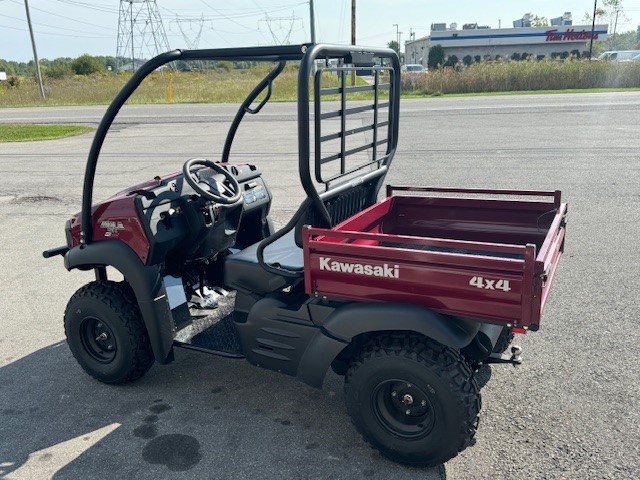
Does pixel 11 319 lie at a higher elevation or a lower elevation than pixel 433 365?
lower

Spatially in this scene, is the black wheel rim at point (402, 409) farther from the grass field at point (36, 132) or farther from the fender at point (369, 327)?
the grass field at point (36, 132)

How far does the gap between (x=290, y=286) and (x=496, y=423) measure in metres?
1.25

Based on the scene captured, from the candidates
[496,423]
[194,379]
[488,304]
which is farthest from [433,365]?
[194,379]

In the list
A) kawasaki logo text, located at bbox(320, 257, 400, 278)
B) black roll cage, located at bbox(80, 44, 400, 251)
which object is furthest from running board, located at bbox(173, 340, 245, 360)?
kawasaki logo text, located at bbox(320, 257, 400, 278)

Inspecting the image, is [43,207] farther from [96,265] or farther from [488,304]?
[488,304]

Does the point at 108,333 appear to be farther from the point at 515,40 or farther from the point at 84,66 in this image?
the point at 515,40

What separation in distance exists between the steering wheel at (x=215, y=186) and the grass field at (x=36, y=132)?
42.6 feet

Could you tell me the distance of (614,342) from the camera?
3689 millimetres

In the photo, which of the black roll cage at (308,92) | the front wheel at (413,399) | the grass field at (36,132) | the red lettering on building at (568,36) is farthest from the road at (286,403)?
the red lettering on building at (568,36)

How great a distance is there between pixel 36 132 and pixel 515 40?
64705mm

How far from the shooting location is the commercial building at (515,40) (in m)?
67.9

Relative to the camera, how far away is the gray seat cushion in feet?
9.96

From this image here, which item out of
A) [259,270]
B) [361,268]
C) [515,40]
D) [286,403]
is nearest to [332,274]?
[361,268]

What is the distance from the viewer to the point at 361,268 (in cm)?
260
